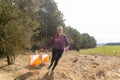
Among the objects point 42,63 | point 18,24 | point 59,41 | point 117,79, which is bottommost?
point 117,79

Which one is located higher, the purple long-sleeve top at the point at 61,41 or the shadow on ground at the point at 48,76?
the purple long-sleeve top at the point at 61,41

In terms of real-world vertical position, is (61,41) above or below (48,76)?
above

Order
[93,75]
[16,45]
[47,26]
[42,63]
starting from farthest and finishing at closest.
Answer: [47,26]
[16,45]
[42,63]
[93,75]

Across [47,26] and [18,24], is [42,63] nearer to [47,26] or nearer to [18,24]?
[18,24]

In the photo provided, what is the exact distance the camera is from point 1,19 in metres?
16.9

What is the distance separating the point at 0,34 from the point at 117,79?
23.7 ft

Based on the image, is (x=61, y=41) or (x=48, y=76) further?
(x=61, y=41)

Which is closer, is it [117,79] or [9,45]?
[117,79]

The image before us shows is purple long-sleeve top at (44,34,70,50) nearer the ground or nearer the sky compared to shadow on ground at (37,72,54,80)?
nearer the sky

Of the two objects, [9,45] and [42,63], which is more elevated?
[9,45]

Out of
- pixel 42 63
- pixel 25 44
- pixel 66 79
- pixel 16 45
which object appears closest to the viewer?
pixel 66 79

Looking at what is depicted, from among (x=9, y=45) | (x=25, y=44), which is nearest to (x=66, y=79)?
(x=9, y=45)

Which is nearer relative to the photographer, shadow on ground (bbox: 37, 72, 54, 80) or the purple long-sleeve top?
shadow on ground (bbox: 37, 72, 54, 80)

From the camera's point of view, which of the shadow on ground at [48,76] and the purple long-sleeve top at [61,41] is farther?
the purple long-sleeve top at [61,41]
